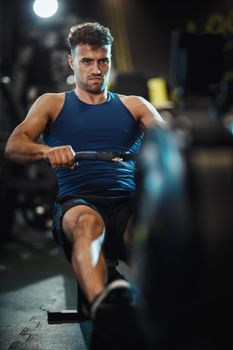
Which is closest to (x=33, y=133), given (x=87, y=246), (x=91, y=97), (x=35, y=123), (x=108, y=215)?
(x=35, y=123)

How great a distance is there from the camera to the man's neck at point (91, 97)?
2297 mm

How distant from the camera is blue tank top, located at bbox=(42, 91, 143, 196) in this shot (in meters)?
2.11

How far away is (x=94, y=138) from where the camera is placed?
216cm

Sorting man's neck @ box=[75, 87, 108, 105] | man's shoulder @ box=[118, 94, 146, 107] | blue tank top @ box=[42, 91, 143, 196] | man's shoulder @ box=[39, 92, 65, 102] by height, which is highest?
man's shoulder @ box=[39, 92, 65, 102]

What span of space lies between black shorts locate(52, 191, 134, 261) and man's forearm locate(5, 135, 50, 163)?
211mm

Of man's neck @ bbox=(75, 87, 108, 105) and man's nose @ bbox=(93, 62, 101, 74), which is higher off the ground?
man's nose @ bbox=(93, 62, 101, 74)

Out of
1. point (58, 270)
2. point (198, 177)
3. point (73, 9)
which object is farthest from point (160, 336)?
point (73, 9)

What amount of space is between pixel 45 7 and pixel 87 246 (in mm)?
3104

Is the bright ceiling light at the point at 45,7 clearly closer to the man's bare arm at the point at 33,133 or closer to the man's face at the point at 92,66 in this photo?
the man's face at the point at 92,66

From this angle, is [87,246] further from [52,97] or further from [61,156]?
[52,97]

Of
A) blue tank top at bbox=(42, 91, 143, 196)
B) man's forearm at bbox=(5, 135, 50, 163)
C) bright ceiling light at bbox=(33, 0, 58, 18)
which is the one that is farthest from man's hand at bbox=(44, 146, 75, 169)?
bright ceiling light at bbox=(33, 0, 58, 18)

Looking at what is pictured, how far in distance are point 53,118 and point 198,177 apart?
1196 millimetres

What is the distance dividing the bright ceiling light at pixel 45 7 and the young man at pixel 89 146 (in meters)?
2.11

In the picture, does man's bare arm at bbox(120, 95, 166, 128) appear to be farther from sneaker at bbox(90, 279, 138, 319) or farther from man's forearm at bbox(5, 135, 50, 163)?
sneaker at bbox(90, 279, 138, 319)
